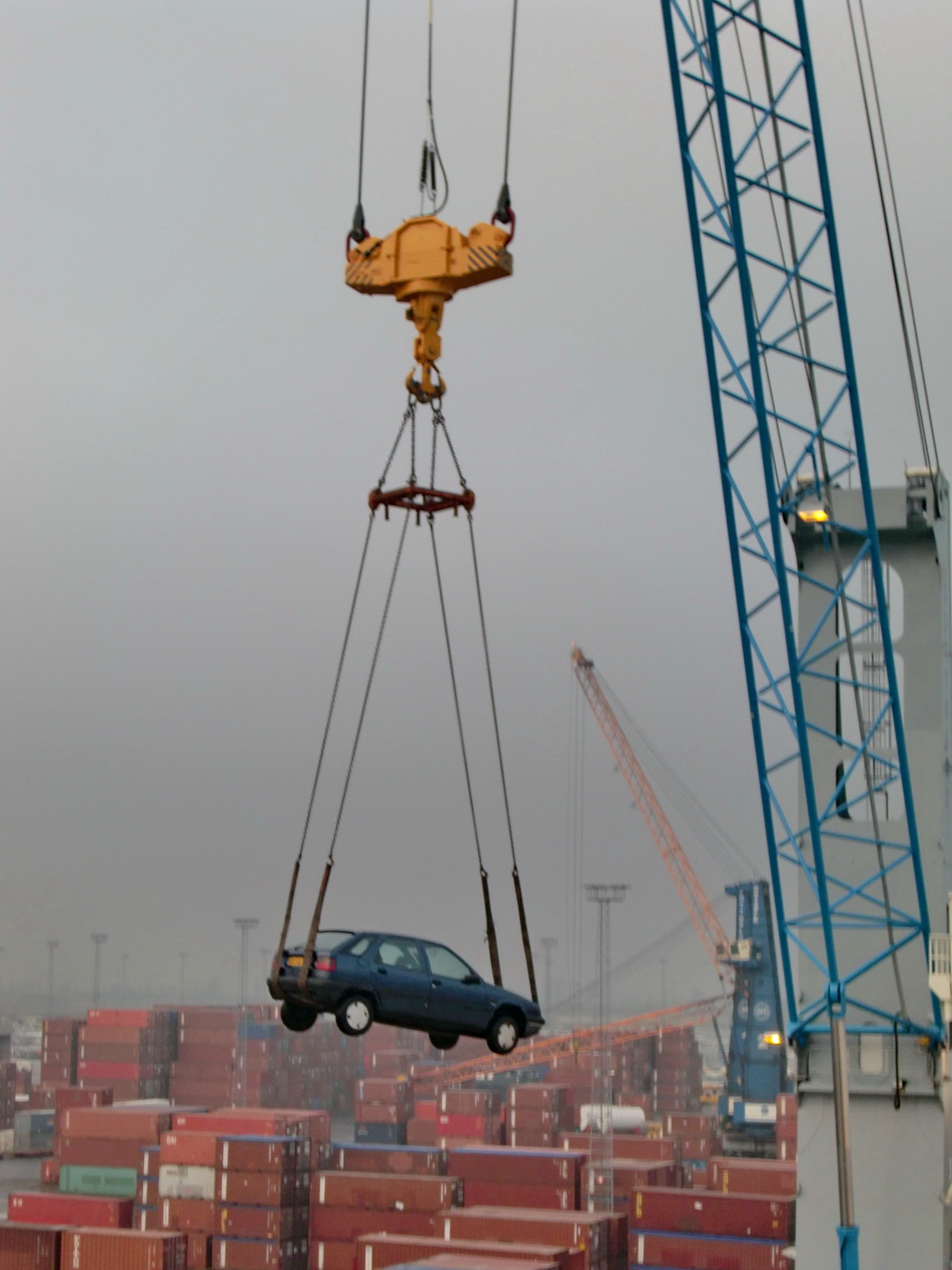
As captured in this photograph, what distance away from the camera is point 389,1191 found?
50.8m

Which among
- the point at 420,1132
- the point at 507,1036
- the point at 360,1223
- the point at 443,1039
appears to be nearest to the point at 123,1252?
the point at 360,1223

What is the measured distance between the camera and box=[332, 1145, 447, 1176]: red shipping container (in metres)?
55.8

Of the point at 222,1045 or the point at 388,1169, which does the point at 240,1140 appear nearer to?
the point at 388,1169

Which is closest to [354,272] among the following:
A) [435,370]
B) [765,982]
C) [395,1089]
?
[435,370]

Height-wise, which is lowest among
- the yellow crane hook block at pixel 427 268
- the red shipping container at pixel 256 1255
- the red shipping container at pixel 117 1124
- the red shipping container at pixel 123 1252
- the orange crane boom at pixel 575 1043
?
the red shipping container at pixel 256 1255

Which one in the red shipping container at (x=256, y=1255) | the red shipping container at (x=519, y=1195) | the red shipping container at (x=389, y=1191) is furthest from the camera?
the red shipping container at (x=519, y=1195)

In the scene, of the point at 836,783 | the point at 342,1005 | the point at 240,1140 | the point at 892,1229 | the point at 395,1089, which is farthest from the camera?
the point at 395,1089

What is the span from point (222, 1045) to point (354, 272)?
80.7 metres

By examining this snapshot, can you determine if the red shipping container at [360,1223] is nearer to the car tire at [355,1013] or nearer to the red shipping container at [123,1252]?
the red shipping container at [123,1252]

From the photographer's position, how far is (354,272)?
20.3 m

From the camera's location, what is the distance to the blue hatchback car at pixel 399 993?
789 inches

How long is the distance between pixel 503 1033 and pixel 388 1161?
37.3m

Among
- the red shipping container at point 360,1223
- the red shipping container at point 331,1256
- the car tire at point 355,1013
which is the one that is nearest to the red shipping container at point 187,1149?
the red shipping container at point 360,1223

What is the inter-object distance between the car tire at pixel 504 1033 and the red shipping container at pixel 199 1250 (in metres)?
35.5
